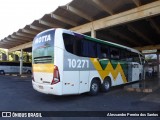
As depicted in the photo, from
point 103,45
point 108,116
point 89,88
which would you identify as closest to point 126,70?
point 103,45

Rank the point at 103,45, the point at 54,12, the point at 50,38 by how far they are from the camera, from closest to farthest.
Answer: the point at 50,38, the point at 103,45, the point at 54,12

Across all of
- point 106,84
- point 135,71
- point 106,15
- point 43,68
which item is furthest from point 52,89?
point 135,71

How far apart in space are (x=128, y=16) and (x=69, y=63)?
5.07 metres

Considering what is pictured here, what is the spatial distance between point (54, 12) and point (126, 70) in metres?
6.32

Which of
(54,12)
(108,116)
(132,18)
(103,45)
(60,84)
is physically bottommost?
(108,116)

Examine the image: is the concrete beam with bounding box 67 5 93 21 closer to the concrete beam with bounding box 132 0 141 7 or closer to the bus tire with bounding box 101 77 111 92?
the concrete beam with bounding box 132 0 141 7

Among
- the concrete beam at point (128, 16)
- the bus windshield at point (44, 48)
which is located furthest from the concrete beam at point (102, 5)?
the bus windshield at point (44, 48)

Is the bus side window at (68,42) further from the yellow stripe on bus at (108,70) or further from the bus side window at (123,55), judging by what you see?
the bus side window at (123,55)

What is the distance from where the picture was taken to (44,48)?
25.2 ft

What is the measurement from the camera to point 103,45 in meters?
9.63

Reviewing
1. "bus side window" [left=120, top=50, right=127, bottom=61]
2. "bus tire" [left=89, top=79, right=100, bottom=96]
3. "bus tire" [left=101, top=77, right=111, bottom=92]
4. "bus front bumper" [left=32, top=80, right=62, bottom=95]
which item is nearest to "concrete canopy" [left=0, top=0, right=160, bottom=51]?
"bus side window" [left=120, top=50, right=127, bottom=61]

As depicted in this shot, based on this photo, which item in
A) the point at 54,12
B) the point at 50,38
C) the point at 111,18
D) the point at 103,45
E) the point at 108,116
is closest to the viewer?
the point at 108,116

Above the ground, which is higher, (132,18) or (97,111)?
(132,18)

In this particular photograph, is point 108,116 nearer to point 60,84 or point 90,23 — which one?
point 60,84
